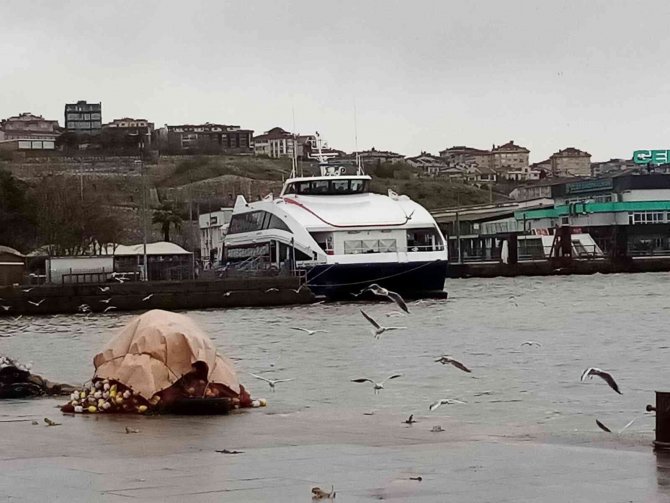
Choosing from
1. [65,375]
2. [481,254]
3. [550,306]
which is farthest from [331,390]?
[481,254]

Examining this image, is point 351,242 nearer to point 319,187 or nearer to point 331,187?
point 331,187

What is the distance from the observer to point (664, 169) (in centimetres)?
16925

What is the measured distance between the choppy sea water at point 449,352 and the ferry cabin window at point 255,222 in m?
6.20

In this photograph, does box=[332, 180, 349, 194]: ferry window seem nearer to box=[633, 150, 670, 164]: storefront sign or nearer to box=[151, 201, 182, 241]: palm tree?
box=[151, 201, 182, 241]: palm tree

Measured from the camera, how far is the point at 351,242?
223 feet

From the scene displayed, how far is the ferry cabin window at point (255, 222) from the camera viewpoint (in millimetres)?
71206

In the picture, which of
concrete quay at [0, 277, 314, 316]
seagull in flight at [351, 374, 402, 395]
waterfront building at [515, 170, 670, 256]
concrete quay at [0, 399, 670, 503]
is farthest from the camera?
waterfront building at [515, 170, 670, 256]

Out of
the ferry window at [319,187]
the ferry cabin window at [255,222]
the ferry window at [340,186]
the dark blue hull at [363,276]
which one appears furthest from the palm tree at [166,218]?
the dark blue hull at [363,276]

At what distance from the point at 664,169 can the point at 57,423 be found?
158 metres

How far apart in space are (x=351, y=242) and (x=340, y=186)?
7.31 m

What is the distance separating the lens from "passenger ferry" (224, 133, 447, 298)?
222 ft

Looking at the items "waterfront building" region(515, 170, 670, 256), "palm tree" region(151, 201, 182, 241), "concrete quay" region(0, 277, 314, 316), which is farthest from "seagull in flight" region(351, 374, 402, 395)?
"waterfront building" region(515, 170, 670, 256)

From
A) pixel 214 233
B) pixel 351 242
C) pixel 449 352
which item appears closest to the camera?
pixel 449 352

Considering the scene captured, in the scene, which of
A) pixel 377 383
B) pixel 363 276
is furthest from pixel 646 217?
pixel 377 383
